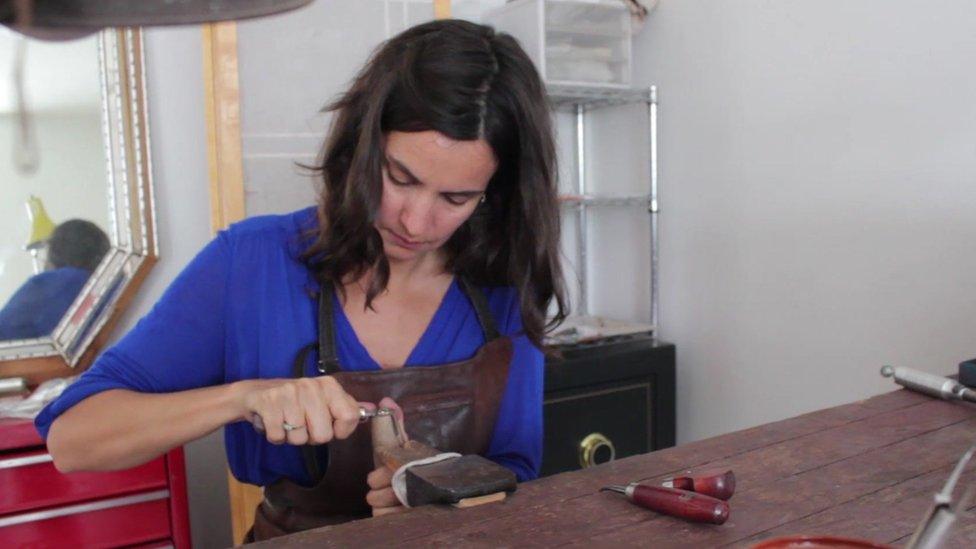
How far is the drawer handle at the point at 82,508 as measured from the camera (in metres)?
2.00

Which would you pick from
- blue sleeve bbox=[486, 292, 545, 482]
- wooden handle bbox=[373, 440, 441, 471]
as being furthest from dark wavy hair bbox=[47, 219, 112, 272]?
wooden handle bbox=[373, 440, 441, 471]

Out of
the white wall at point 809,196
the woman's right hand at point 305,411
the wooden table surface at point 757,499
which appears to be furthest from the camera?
the white wall at point 809,196

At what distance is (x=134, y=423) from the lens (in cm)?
128

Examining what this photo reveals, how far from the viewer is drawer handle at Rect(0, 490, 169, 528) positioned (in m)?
2.00

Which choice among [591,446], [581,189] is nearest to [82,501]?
[591,446]

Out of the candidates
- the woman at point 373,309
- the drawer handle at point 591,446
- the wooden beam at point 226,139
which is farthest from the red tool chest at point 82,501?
the drawer handle at point 591,446

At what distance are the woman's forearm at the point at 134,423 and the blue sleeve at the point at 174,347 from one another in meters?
0.03

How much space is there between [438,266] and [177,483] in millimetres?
955

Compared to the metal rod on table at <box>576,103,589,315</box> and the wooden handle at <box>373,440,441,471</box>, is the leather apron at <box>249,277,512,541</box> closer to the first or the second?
the wooden handle at <box>373,440,441,471</box>

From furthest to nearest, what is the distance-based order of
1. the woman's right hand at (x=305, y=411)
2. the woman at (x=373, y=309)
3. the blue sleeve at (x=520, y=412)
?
1. the blue sleeve at (x=520, y=412)
2. the woman at (x=373, y=309)
3. the woman's right hand at (x=305, y=411)

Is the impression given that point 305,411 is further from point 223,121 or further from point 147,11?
point 223,121

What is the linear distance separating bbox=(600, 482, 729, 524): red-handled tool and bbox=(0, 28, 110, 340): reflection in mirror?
6.33 feet

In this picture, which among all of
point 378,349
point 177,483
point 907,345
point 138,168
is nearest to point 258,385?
point 378,349

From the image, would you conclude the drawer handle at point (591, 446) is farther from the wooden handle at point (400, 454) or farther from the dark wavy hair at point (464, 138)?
the wooden handle at point (400, 454)
